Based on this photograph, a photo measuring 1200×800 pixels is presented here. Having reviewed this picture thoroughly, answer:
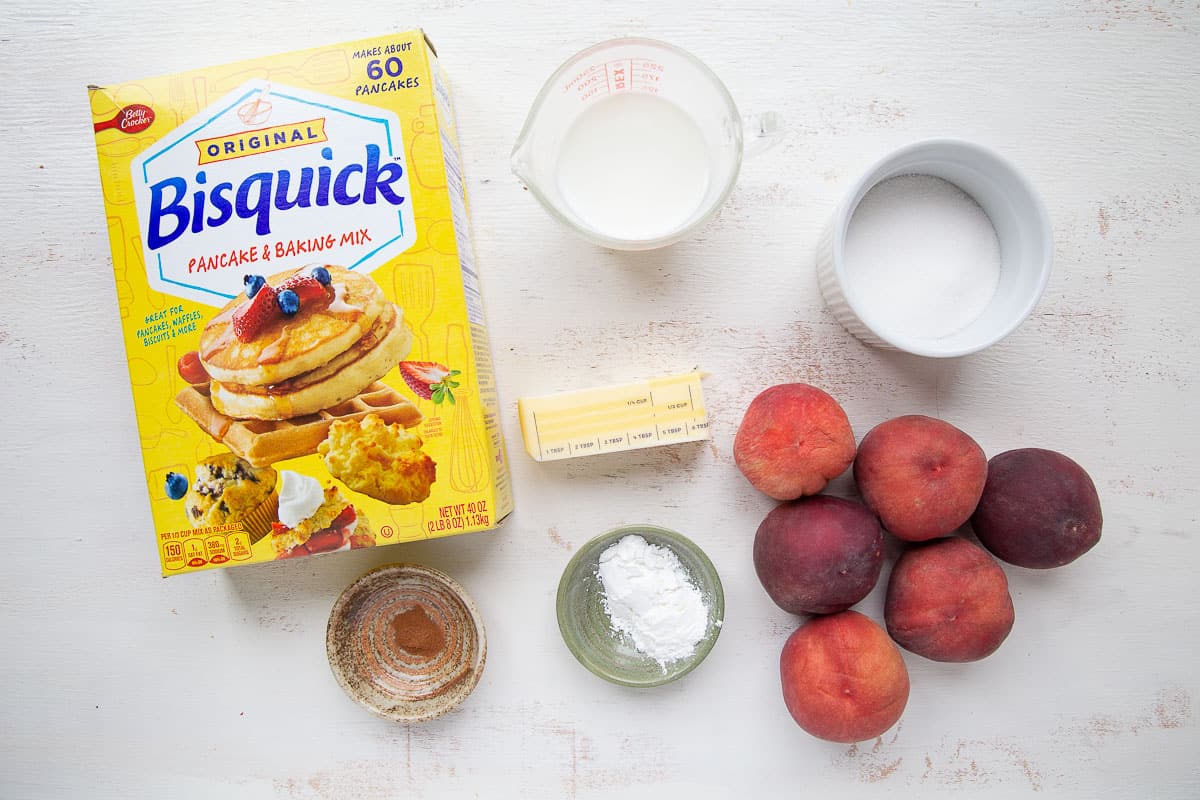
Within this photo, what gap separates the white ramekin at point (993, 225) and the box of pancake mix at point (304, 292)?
39 centimetres

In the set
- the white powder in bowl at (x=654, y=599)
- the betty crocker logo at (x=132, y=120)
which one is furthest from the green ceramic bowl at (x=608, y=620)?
the betty crocker logo at (x=132, y=120)

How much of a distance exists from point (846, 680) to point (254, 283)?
0.72 metres

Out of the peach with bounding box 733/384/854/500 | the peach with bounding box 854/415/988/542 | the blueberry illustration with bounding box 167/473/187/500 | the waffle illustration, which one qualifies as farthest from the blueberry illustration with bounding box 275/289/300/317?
the peach with bounding box 854/415/988/542

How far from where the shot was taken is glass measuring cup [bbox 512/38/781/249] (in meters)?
0.70

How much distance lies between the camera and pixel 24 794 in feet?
2.83

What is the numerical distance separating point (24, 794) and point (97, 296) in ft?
2.13

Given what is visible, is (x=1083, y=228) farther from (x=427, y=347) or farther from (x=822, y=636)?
(x=427, y=347)

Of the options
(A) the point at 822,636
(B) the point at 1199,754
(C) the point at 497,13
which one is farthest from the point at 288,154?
(B) the point at 1199,754

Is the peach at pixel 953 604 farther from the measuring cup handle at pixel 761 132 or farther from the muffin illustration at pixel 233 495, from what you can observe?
the muffin illustration at pixel 233 495

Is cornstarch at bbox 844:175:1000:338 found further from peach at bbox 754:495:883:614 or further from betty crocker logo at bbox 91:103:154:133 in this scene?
betty crocker logo at bbox 91:103:154:133

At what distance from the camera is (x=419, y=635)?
31.2 inches

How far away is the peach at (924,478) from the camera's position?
26.6 inches

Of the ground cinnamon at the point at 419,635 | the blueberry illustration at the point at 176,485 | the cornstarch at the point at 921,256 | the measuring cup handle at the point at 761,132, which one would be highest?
the measuring cup handle at the point at 761,132

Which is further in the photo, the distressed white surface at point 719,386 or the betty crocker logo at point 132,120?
Result: the distressed white surface at point 719,386
